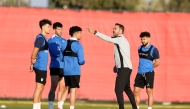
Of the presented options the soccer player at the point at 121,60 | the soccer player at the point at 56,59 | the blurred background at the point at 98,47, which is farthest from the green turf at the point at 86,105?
the soccer player at the point at 121,60

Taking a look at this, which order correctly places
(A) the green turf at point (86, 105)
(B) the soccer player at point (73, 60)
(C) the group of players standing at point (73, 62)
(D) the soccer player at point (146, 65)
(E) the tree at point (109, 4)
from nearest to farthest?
(C) the group of players standing at point (73, 62) → (B) the soccer player at point (73, 60) → (D) the soccer player at point (146, 65) → (A) the green turf at point (86, 105) → (E) the tree at point (109, 4)

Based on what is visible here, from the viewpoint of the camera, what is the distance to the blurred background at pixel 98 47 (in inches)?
924

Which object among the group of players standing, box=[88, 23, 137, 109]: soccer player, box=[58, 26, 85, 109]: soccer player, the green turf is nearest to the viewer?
the group of players standing

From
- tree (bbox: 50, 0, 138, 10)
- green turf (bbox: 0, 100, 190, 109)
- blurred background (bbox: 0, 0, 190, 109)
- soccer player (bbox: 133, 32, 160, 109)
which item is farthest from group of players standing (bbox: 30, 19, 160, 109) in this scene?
tree (bbox: 50, 0, 138, 10)

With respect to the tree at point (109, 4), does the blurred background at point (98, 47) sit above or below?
below

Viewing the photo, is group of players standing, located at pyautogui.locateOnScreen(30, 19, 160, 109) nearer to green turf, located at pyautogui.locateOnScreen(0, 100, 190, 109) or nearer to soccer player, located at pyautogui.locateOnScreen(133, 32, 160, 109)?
soccer player, located at pyautogui.locateOnScreen(133, 32, 160, 109)

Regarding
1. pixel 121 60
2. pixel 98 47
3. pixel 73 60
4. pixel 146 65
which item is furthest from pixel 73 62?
pixel 98 47

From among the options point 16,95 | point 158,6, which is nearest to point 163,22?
point 16,95

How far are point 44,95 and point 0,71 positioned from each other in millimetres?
1616

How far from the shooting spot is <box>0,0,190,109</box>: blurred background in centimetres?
2347

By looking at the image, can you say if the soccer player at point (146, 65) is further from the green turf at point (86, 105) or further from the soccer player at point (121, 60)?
the green turf at point (86, 105)

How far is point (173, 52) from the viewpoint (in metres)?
23.8

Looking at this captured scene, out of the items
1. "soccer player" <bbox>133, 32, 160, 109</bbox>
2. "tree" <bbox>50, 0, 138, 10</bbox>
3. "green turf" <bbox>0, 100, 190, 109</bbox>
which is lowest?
"green turf" <bbox>0, 100, 190, 109</bbox>

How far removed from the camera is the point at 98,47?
77.9 ft
